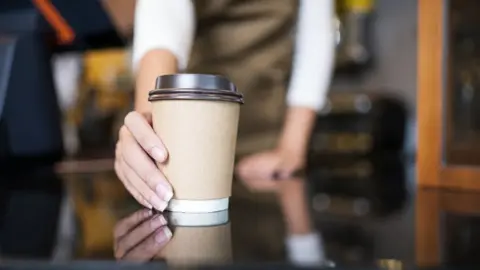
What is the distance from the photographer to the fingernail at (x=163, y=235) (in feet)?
1.44

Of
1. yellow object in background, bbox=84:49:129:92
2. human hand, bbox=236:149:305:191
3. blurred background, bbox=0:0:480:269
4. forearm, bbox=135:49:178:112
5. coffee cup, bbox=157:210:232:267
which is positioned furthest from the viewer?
yellow object in background, bbox=84:49:129:92

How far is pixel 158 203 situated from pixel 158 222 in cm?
4

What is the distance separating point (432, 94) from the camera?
0.77 meters

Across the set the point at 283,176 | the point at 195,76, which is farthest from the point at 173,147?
the point at 283,176

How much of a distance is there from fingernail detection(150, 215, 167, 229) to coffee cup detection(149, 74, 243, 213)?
22 millimetres

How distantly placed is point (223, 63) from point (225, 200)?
0.51m

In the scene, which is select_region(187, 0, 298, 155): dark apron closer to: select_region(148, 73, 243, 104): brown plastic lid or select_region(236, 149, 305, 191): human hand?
select_region(236, 149, 305, 191): human hand

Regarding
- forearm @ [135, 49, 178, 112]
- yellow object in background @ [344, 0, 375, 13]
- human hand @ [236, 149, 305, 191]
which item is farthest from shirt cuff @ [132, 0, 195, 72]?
yellow object in background @ [344, 0, 375, 13]

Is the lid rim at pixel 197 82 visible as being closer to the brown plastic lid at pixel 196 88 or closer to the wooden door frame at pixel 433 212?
the brown plastic lid at pixel 196 88

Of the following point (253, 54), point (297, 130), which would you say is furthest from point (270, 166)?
point (253, 54)

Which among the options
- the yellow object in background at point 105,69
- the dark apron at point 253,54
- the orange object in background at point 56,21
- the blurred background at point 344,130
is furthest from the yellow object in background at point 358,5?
the orange object in background at point 56,21

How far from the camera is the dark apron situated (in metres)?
0.99

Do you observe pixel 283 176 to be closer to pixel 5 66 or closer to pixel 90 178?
pixel 90 178

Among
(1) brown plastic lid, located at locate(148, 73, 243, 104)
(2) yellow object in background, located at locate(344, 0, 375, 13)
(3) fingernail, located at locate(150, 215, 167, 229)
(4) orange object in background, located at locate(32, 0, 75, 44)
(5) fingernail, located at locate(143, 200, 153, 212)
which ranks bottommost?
(3) fingernail, located at locate(150, 215, 167, 229)
